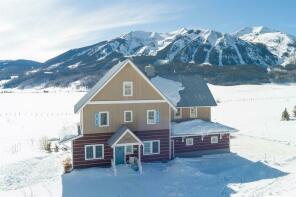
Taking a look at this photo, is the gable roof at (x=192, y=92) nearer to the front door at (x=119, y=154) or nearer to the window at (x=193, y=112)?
the window at (x=193, y=112)

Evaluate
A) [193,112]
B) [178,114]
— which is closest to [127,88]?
[178,114]

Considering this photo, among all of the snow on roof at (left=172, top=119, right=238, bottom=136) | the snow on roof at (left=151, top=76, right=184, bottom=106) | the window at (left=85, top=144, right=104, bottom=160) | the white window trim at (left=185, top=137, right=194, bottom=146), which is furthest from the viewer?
the snow on roof at (left=151, top=76, right=184, bottom=106)

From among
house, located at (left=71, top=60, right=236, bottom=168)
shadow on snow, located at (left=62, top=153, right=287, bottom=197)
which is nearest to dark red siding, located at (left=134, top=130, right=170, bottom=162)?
house, located at (left=71, top=60, right=236, bottom=168)

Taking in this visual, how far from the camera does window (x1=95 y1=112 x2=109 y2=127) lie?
32500 mm

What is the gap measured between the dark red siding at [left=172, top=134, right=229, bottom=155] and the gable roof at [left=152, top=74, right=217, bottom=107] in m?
3.67

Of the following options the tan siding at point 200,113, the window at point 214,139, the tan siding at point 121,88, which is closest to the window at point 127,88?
the tan siding at point 121,88

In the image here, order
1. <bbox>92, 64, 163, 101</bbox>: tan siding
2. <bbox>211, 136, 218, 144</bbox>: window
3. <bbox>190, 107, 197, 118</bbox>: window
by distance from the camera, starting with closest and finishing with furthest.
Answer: <bbox>92, 64, 163, 101</bbox>: tan siding, <bbox>211, 136, 218, 144</bbox>: window, <bbox>190, 107, 197, 118</bbox>: window

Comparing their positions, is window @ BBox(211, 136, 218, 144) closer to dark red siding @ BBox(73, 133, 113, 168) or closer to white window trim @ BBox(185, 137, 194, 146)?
white window trim @ BBox(185, 137, 194, 146)

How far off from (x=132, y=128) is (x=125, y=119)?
0.94m

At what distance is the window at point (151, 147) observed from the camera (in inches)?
1344

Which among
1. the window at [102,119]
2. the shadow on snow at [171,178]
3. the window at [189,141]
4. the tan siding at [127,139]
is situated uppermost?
the window at [102,119]

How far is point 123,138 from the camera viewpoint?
31.9 meters

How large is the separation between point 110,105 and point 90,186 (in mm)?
7305

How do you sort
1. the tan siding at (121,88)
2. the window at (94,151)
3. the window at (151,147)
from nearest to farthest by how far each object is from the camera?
the window at (94,151), the tan siding at (121,88), the window at (151,147)
